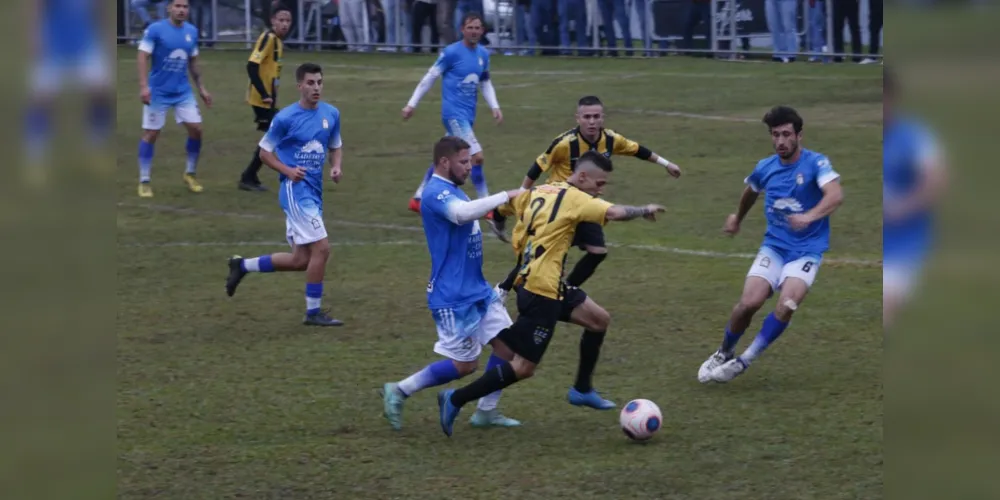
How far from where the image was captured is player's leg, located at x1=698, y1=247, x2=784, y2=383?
9.09m

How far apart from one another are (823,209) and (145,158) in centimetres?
1160

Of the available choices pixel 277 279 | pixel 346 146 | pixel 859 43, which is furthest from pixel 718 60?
pixel 277 279

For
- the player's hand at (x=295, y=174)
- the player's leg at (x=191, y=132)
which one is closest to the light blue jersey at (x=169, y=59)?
the player's leg at (x=191, y=132)

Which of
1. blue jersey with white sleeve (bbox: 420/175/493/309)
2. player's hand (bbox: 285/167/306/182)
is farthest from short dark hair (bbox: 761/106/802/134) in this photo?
player's hand (bbox: 285/167/306/182)

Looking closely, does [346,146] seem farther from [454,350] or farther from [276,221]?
[454,350]

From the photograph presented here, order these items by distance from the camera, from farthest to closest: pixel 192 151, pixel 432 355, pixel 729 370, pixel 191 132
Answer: pixel 192 151 < pixel 191 132 < pixel 432 355 < pixel 729 370

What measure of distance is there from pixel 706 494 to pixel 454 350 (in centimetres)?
194

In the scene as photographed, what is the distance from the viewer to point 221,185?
62.9ft

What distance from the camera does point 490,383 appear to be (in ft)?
25.7

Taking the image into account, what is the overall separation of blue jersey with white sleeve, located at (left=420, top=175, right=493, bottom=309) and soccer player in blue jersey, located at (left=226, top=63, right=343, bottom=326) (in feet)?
10.6

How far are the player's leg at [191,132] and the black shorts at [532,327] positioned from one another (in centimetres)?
1018

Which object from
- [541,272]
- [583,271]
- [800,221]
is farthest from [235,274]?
[800,221]

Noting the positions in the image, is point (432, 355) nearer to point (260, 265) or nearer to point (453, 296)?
point (260, 265)

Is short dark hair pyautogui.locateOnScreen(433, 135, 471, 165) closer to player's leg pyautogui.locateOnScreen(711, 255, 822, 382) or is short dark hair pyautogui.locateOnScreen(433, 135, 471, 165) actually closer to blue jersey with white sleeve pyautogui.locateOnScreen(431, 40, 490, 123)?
player's leg pyautogui.locateOnScreen(711, 255, 822, 382)
